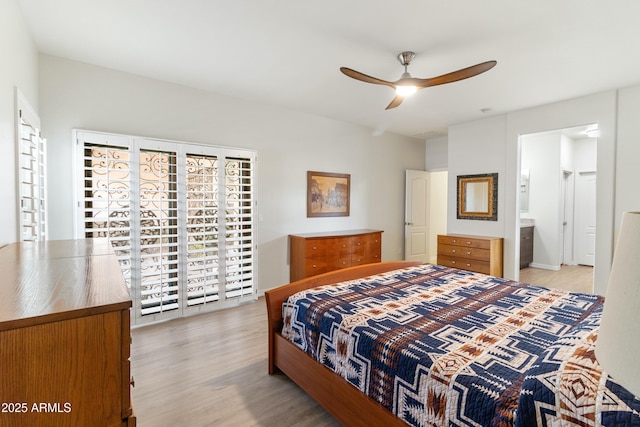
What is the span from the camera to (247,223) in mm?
4098

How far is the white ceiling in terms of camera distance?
221 centimetres

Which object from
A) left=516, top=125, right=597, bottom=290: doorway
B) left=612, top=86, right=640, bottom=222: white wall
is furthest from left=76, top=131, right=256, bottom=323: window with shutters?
left=516, top=125, right=597, bottom=290: doorway

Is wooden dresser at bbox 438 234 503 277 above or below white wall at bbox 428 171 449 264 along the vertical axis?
below

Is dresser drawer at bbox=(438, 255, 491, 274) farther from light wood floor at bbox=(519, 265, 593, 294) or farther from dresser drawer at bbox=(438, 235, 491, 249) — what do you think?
light wood floor at bbox=(519, 265, 593, 294)

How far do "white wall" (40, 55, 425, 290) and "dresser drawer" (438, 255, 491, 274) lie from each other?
1346mm

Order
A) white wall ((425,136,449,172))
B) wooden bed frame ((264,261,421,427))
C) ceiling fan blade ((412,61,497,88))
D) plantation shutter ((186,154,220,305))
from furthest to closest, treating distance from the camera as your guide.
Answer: white wall ((425,136,449,172)), plantation shutter ((186,154,220,305)), ceiling fan blade ((412,61,497,88)), wooden bed frame ((264,261,421,427))

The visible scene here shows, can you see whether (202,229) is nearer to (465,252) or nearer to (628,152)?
(465,252)

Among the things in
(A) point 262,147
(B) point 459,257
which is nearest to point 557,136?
(B) point 459,257

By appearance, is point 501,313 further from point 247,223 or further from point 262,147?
point 262,147

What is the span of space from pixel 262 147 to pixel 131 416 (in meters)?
3.94

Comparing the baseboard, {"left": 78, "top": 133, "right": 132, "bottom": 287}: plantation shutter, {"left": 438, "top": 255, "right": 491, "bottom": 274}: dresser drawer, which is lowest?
the baseboard

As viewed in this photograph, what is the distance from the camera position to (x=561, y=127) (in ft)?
13.4

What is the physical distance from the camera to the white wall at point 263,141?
120 inches

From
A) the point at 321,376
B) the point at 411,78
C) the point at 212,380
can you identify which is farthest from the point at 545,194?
the point at 212,380
